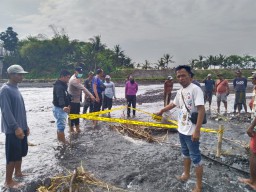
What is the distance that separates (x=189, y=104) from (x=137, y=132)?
3.96 meters

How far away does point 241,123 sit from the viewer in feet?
33.0

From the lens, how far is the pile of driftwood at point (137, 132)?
23.5ft

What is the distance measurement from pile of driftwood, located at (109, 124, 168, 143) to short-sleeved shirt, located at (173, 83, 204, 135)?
321 centimetres

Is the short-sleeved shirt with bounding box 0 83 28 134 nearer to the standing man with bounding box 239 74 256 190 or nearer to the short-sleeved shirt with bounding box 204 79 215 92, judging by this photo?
the standing man with bounding box 239 74 256 190

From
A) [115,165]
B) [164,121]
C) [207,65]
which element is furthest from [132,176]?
[207,65]

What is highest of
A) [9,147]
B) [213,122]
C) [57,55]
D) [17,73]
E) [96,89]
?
[57,55]

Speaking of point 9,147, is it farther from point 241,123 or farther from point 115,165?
point 241,123

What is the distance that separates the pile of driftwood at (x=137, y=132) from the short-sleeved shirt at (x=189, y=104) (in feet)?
10.5

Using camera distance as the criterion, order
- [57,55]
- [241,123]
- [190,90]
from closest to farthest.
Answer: [190,90]
[241,123]
[57,55]

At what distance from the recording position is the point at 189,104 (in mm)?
3781

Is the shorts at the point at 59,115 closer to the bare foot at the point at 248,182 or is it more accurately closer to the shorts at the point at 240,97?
the bare foot at the point at 248,182

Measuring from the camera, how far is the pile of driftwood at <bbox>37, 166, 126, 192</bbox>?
3.97m

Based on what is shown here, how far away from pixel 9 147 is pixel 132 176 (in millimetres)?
2197

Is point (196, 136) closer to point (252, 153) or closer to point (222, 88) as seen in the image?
point (252, 153)
